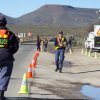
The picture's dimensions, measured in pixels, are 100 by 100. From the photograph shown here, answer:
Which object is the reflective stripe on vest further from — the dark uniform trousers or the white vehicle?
the white vehicle

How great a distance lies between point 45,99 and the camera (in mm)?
13547

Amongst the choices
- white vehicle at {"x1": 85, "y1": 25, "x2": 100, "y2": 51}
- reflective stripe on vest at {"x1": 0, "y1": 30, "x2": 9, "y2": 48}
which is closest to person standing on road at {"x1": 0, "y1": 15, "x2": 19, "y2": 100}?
reflective stripe on vest at {"x1": 0, "y1": 30, "x2": 9, "y2": 48}

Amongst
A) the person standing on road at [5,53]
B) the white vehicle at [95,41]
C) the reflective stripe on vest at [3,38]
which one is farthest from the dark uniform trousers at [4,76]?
the white vehicle at [95,41]

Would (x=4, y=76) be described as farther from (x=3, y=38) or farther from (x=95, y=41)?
(x=95, y=41)

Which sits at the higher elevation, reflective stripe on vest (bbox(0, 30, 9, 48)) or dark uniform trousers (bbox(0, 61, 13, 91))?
reflective stripe on vest (bbox(0, 30, 9, 48))

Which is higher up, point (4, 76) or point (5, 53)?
point (5, 53)

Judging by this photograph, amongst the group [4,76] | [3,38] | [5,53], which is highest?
[3,38]

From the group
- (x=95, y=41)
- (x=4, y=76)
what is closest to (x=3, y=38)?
(x=4, y=76)

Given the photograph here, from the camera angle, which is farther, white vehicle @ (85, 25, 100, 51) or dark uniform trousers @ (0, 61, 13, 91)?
white vehicle @ (85, 25, 100, 51)

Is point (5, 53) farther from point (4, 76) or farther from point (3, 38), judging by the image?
point (4, 76)

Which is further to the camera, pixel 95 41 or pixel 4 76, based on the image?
pixel 95 41

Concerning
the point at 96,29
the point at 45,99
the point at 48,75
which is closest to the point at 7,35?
the point at 45,99

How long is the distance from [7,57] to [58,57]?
419 inches

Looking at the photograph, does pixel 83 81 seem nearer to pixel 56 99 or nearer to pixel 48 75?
pixel 48 75
